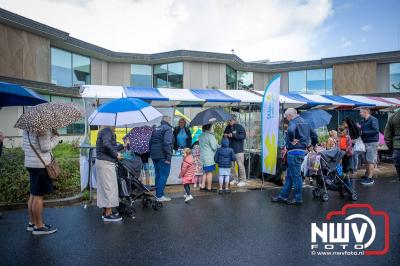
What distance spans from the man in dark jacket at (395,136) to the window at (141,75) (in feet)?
65.5

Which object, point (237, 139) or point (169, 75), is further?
point (169, 75)

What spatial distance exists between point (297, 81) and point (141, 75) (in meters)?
13.2

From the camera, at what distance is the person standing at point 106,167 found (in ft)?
17.8

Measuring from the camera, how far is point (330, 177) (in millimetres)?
7266

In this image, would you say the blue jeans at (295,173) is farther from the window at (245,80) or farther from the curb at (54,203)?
the window at (245,80)

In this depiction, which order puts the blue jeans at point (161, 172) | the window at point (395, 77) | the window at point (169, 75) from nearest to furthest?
A: the blue jeans at point (161, 172), the window at point (169, 75), the window at point (395, 77)

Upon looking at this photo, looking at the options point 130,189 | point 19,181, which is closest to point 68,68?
point 19,181

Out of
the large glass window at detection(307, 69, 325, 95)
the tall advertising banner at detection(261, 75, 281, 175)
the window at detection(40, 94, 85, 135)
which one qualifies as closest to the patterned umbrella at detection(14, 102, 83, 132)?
the tall advertising banner at detection(261, 75, 281, 175)

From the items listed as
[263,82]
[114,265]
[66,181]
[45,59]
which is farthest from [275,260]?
[263,82]

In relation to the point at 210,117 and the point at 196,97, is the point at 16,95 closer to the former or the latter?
the point at 210,117

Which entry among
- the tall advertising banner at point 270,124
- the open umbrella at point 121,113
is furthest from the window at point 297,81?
the open umbrella at point 121,113

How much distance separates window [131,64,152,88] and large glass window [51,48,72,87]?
479 cm

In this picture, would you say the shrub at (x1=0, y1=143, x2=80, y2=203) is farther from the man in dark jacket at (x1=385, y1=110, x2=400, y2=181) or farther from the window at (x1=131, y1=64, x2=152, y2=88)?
the window at (x1=131, y1=64, x2=152, y2=88)

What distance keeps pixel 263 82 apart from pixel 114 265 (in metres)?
24.7
